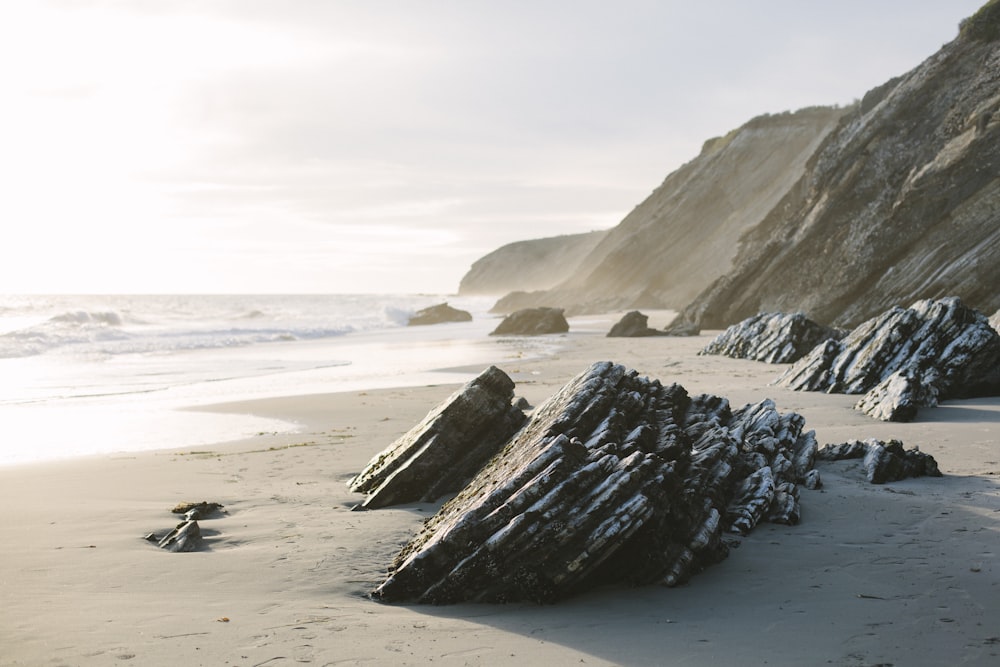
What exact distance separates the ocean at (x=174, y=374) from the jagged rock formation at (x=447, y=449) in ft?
14.4

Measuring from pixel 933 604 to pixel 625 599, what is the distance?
1.83m

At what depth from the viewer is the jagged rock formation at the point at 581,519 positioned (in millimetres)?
5117

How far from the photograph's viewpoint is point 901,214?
85.1 ft

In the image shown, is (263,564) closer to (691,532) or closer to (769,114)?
(691,532)

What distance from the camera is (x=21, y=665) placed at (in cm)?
386

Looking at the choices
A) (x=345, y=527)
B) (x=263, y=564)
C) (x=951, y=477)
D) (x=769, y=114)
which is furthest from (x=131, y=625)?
(x=769, y=114)

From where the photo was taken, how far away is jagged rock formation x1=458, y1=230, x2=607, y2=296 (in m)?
136

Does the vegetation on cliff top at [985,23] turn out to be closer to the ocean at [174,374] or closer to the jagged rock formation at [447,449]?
the ocean at [174,374]

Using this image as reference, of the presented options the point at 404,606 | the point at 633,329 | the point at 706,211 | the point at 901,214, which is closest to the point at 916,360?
the point at 404,606

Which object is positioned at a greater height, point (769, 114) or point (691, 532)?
point (769, 114)

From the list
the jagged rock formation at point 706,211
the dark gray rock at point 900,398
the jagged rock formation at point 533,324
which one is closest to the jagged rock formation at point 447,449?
the dark gray rock at point 900,398

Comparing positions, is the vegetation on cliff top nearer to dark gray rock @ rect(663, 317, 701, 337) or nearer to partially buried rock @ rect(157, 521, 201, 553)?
dark gray rock @ rect(663, 317, 701, 337)

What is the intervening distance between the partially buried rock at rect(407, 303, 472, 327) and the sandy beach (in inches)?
1692

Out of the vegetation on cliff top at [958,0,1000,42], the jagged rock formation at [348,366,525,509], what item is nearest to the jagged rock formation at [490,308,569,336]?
the vegetation on cliff top at [958,0,1000,42]
